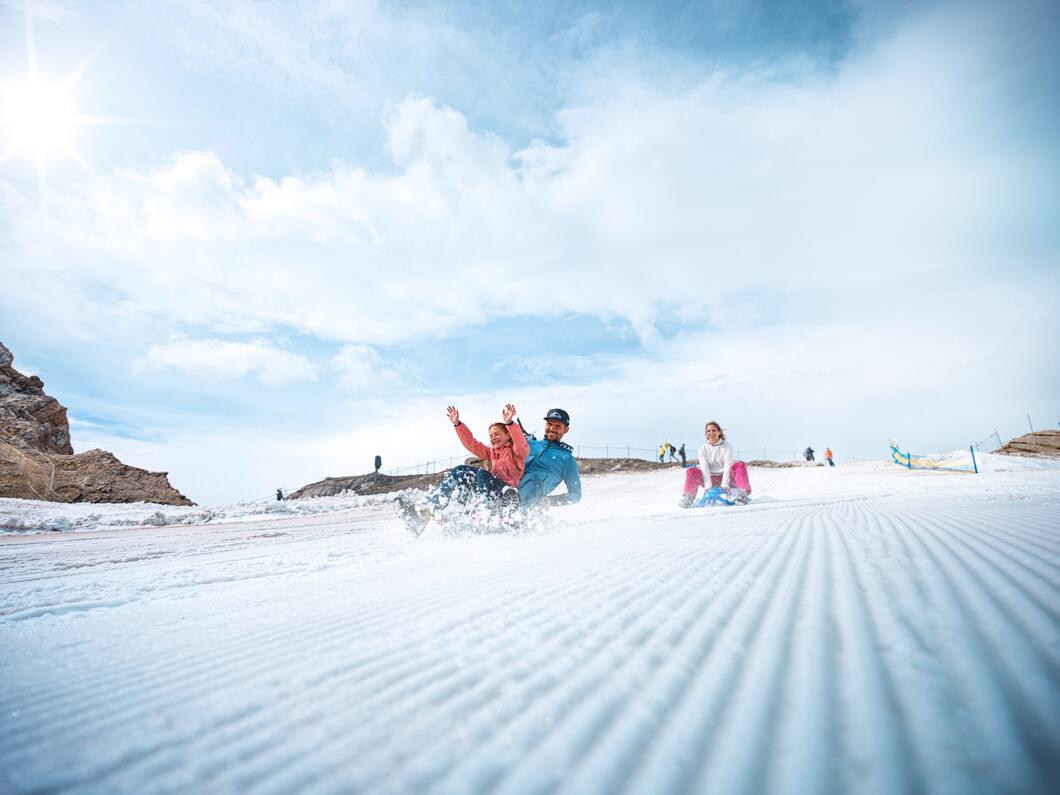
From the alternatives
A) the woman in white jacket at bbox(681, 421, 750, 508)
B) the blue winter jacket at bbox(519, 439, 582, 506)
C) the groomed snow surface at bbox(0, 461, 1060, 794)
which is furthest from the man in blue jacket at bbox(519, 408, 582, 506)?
the groomed snow surface at bbox(0, 461, 1060, 794)

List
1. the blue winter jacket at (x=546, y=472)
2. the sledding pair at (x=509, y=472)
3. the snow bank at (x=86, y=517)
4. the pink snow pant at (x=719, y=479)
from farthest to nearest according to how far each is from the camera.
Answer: the pink snow pant at (x=719, y=479), the snow bank at (x=86, y=517), the blue winter jacket at (x=546, y=472), the sledding pair at (x=509, y=472)

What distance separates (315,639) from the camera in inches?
38.2

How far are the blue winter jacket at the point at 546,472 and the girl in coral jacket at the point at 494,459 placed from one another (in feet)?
0.34

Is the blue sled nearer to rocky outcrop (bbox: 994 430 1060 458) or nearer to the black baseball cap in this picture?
the black baseball cap

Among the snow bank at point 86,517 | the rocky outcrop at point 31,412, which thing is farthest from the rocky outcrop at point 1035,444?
the rocky outcrop at point 31,412

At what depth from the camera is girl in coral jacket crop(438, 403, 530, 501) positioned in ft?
14.0

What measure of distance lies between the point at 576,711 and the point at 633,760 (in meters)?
0.10

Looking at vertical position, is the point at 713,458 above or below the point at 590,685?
above

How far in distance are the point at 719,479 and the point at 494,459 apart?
146 inches

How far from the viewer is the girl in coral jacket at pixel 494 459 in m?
4.27

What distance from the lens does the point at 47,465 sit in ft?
40.5

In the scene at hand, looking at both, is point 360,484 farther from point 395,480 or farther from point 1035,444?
point 1035,444

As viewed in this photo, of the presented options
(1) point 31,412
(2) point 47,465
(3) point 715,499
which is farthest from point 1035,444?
(1) point 31,412

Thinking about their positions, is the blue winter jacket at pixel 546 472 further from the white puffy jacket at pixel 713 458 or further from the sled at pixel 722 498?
the white puffy jacket at pixel 713 458
